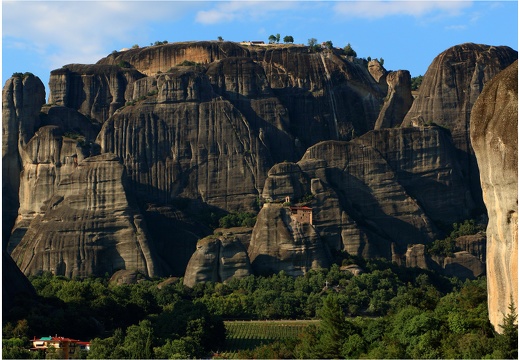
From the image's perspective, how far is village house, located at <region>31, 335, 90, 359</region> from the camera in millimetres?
74988

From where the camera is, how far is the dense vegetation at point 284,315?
63281mm

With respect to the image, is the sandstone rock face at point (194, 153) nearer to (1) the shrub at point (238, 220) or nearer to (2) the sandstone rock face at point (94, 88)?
(1) the shrub at point (238, 220)

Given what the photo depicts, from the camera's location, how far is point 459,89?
383 ft

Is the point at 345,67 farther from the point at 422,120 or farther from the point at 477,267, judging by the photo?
the point at 477,267

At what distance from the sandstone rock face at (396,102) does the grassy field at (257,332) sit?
1122 inches

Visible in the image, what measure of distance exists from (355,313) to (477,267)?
12.8 metres

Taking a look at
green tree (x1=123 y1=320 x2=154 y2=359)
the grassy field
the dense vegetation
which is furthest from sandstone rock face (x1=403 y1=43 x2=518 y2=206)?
green tree (x1=123 y1=320 x2=154 y2=359)

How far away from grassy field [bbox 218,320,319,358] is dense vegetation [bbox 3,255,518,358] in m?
1.07

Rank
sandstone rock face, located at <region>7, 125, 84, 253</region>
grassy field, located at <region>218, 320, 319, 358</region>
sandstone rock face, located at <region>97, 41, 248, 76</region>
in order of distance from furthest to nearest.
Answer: sandstone rock face, located at <region>97, 41, 248, 76</region>
sandstone rock face, located at <region>7, 125, 84, 253</region>
grassy field, located at <region>218, 320, 319, 358</region>

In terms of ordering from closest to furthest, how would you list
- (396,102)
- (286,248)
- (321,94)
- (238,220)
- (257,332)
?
(257,332) < (286,248) < (238,220) < (396,102) < (321,94)

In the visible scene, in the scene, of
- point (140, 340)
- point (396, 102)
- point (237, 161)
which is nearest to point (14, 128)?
point (237, 161)

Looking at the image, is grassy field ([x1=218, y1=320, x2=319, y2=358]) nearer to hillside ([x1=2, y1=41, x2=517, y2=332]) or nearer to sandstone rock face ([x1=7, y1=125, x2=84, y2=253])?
hillside ([x1=2, y1=41, x2=517, y2=332])

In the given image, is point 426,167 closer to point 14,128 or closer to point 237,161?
point 237,161

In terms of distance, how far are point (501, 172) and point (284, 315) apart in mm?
40472
